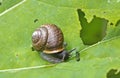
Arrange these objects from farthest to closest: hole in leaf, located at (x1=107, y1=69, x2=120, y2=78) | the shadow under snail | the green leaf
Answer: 1. the shadow under snail
2. the green leaf
3. hole in leaf, located at (x1=107, y1=69, x2=120, y2=78)

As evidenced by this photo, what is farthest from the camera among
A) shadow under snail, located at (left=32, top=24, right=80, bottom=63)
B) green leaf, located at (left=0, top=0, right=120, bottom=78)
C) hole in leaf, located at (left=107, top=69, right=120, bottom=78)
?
shadow under snail, located at (left=32, top=24, right=80, bottom=63)

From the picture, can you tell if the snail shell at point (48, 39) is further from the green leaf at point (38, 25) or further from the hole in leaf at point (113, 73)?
the hole in leaf at point (113, 73)

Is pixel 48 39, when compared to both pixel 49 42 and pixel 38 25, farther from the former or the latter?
pixel 38 25

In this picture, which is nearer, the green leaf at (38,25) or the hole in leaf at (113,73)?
the hole in leaf at (113,73)

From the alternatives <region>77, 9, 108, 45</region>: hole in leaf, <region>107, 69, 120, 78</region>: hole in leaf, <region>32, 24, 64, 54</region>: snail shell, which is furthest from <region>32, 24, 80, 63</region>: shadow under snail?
<region>107, 69, 120, 78</region>: hole in leaf

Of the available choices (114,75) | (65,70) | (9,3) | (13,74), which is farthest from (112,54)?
(9,3)

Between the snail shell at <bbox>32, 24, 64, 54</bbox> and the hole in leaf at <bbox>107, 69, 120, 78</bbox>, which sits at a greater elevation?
the snail shell at <bbox>32, 24, 64, 54</bbox>

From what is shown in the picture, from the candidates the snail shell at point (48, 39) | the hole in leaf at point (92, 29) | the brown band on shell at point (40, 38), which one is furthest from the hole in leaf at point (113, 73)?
the brown band on shell at point (40, 38)

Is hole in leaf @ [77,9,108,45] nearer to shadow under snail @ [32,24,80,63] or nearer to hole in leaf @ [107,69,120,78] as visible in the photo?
shadow under snail @ [32,24,80,63]
